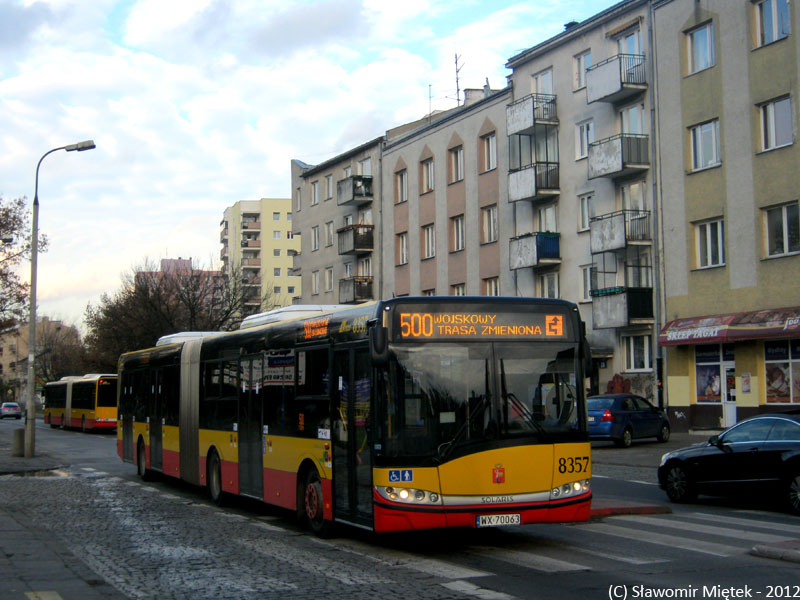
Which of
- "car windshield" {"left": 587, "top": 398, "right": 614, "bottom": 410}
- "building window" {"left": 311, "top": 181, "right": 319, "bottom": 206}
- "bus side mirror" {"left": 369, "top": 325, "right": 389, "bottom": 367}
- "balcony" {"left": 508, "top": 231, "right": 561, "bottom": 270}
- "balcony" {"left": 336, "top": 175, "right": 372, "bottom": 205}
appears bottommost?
"car windshield" {"left": 587, "top": 398, "right": 614, "bottom": 410}

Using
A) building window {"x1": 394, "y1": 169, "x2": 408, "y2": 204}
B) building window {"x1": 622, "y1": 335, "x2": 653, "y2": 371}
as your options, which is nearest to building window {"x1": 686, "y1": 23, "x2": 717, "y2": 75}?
building window {"x1": 622, "y1": 335, "x2": 653, "y2": 371}

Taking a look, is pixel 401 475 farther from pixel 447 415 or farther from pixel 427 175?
pixel 427 175

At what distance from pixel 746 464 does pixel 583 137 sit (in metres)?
26.2

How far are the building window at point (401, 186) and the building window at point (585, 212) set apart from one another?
13972mm

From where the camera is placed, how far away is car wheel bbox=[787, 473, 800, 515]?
1388 centimetres

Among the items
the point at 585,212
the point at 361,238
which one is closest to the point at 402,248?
the point at 361,238

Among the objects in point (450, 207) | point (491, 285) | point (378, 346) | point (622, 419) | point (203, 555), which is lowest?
point (203, 555)

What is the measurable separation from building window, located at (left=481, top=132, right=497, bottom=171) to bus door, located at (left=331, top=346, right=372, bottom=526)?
1309 inches

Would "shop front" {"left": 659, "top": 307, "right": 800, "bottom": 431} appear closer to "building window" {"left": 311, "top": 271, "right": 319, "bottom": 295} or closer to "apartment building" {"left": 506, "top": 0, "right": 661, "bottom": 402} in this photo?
"apartment building" {"left": 506, "top": 0, "right": 661, "bottom": 402}

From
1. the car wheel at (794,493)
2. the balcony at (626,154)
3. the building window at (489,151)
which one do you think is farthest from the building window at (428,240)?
the car wheel at (794,493)

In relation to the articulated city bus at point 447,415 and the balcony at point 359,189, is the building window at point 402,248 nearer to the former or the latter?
the balcony at point 359,189

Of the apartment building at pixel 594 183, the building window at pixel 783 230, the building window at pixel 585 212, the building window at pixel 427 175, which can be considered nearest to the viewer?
the building window at pixel 783 230

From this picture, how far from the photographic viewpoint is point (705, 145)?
3253cm

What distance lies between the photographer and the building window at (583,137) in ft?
127
